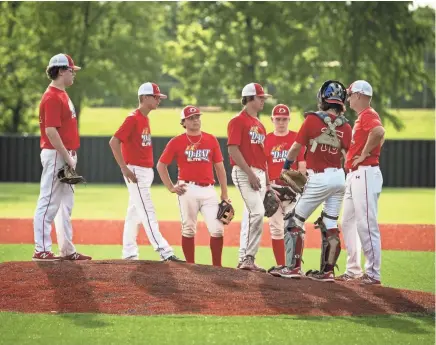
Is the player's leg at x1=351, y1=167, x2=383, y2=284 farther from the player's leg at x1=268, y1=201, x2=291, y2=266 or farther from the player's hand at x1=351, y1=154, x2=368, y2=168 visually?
the player's leg at x1=268, y1=201, x2=291, y2=266

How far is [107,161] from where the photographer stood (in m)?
33.5

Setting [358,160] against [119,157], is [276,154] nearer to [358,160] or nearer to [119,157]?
[358,160]

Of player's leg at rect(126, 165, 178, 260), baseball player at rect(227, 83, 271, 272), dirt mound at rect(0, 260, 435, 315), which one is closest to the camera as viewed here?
dirt mound at rect(0, 260, 435, 315)

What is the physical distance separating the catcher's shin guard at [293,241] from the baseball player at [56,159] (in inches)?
94.4

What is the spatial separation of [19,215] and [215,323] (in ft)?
43.0

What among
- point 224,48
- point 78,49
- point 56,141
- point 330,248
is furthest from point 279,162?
point 224,48

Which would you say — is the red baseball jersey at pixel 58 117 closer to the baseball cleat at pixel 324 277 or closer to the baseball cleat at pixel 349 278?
the baseball cleat at pixel 324 277

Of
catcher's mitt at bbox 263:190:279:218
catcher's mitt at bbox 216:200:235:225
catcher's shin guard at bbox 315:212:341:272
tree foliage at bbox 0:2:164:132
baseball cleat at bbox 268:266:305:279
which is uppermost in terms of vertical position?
tree foliage at bbox 0:2:164:132

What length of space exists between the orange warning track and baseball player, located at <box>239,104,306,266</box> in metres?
3.37

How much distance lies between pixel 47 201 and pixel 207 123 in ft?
160

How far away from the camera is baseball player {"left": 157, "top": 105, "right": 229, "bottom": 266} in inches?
432

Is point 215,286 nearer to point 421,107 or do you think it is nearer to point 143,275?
point 143,275

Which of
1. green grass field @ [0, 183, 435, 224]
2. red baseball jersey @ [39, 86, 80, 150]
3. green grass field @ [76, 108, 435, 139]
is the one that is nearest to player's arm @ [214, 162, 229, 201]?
red baseball jersey @ [39, 86, 80, 150]

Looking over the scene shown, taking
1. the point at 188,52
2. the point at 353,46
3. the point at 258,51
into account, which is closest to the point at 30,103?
the point at 188,52
